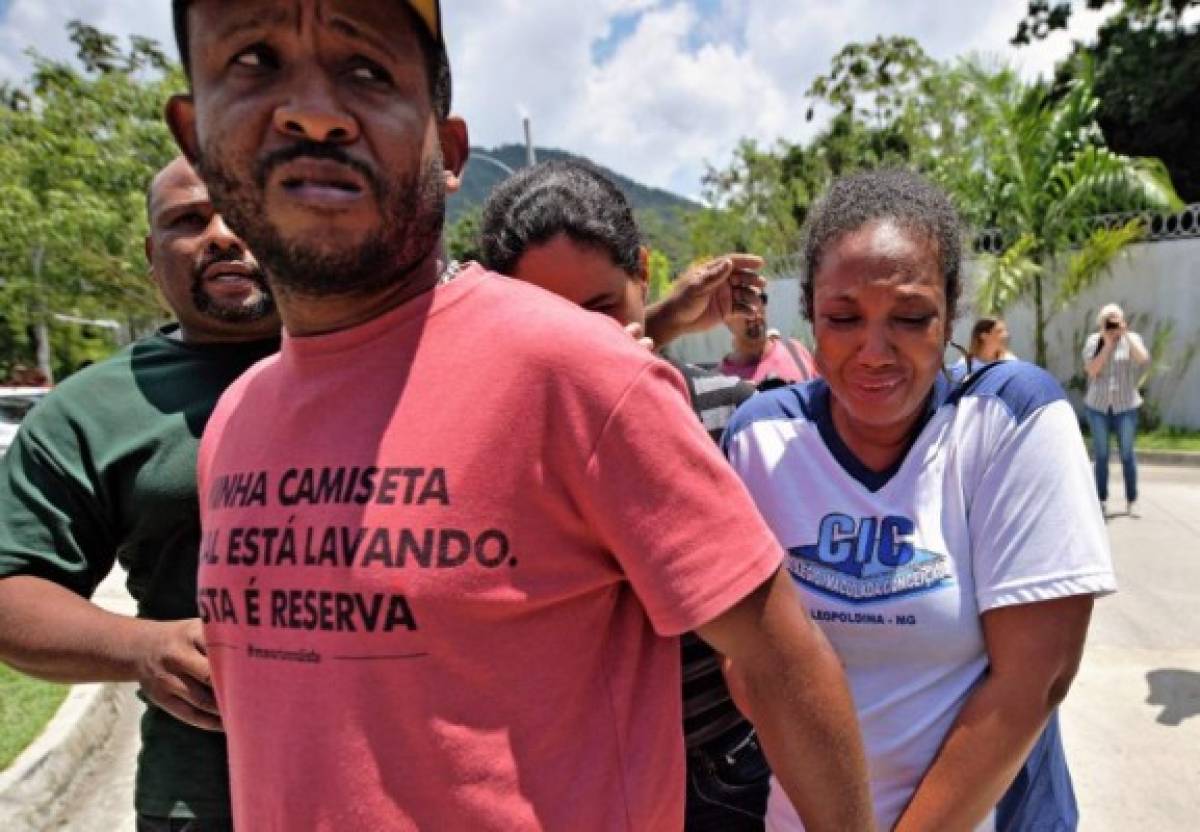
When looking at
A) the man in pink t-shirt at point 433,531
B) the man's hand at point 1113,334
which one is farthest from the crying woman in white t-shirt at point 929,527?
the man's hand at point 1113,334

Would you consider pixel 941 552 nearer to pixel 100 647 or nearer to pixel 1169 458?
pixel 100 647

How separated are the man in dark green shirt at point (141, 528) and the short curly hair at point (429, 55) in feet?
2.33

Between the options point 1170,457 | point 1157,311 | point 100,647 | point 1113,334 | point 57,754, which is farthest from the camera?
point 1157,311

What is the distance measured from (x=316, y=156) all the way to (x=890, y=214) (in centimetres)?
94

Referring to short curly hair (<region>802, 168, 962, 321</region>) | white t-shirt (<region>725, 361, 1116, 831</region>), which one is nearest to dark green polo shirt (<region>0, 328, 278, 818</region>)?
white t-shirt (<region>725, 361, 1116, 831</region>)

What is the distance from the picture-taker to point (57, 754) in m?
3.72

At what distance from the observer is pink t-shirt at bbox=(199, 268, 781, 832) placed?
917 millimetres

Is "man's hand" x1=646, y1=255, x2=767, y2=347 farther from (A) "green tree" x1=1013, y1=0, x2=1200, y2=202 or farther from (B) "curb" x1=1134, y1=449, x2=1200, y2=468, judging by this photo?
(A) "green tree" x1=1013, y1=0, x2=1200, y2=202

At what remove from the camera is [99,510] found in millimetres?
1588

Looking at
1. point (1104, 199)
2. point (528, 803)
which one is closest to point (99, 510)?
point (528, 803)

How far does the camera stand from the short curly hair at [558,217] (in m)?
1.86

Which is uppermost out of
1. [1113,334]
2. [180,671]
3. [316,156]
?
[1113,334]

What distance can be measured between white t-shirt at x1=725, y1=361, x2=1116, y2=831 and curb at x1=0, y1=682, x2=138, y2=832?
2800 millimetres

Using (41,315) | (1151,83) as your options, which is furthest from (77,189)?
(1151,83)
